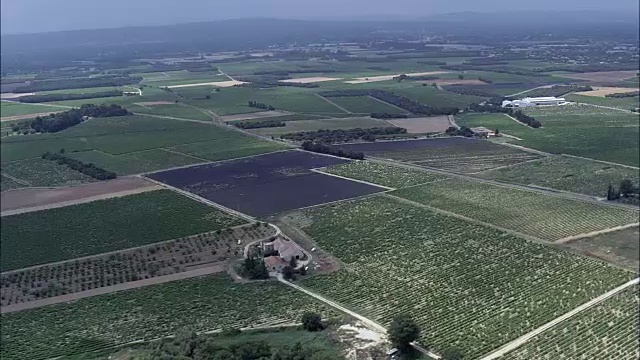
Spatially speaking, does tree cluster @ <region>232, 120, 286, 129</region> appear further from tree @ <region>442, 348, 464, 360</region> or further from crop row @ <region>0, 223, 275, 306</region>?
tree @ <region>442, 348, 464, 360</region>

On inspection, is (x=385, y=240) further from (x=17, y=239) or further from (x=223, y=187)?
(x=17, y=239)

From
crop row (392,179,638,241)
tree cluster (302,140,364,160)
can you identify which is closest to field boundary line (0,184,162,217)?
tree cluster (302,140,364,160)

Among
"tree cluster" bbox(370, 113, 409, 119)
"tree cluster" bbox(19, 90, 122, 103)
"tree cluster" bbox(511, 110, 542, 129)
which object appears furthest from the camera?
"tree cluster" bbox(19, 90, 122, 103)

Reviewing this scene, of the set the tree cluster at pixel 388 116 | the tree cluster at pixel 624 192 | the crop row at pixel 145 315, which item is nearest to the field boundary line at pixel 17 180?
the crop row at pixel 145 315

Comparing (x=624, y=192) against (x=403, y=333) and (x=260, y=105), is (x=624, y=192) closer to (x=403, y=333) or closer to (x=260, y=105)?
(x=403, y=333)

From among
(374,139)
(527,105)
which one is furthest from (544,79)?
(374,139)

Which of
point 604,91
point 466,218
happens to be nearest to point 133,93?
point 604,91

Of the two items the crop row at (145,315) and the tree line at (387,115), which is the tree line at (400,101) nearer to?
the tree line at (387,115)
